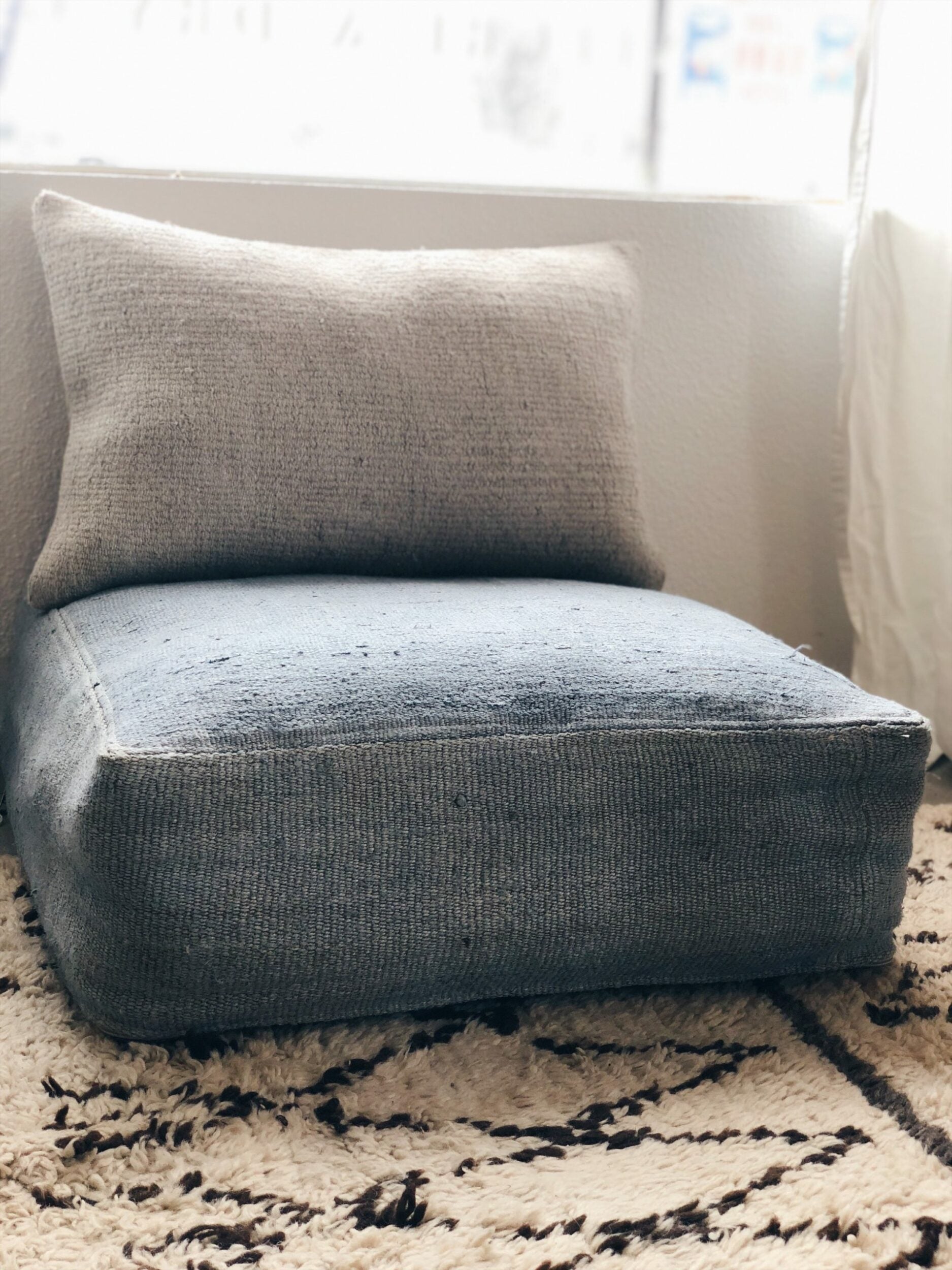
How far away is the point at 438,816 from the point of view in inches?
33.9

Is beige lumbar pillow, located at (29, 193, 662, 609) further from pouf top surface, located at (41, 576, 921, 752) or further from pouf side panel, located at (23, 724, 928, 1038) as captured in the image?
pouf side panel, located at (23, 724, 928, 1038)

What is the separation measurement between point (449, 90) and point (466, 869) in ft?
4.54

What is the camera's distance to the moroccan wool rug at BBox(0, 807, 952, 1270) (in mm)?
704

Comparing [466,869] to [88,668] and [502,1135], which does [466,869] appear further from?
[88,668]

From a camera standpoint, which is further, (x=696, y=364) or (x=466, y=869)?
(x=696, y=364)

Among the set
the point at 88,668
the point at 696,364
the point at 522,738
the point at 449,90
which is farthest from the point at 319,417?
the point at 449,90

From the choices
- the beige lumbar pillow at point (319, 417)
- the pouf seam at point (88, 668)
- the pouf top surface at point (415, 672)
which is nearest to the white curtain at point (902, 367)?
the beige lumbar pillow at point (319, 417)

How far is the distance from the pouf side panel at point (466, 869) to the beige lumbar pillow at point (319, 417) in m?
0.40

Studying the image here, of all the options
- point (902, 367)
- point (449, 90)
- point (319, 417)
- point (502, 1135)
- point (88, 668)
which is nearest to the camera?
point (502, 1135)

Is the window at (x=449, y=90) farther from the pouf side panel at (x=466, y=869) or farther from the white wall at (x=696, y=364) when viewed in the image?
the pouf side panel at (x=466, y=869)

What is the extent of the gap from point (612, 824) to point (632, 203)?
3.52 feet

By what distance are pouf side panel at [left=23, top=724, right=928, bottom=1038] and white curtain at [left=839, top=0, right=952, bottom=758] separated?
0.70 meters

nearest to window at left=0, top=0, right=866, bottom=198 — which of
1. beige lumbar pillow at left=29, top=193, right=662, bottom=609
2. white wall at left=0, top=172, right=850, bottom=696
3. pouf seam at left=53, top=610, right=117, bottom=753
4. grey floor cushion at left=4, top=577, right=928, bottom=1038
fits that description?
white wall at left=0, top=172, right=850, bottom=696

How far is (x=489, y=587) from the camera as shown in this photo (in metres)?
1.23
